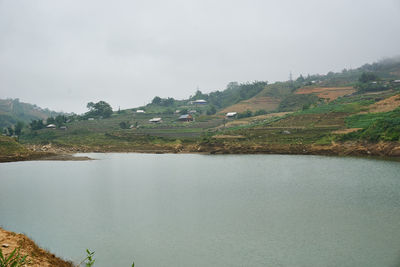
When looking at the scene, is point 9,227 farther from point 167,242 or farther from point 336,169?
point 336,169

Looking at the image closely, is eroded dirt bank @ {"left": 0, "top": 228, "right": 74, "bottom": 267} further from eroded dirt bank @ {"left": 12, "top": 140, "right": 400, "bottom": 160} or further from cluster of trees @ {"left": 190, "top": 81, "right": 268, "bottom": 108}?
A: cluster of trees @ {"left": 190, "top": 81, "right": 268, "bottom": 108}

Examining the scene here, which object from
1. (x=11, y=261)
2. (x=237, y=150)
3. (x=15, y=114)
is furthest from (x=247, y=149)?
(x=15, y=114)

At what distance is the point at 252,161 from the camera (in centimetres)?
4600

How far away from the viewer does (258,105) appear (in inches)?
4296

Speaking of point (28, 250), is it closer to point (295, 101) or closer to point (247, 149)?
point (247, 149)

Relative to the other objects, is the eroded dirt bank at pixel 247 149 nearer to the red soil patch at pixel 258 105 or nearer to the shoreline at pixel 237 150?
the shoreline at pixel 237 150

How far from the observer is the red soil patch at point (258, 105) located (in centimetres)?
10556

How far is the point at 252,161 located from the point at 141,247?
29.9 meters

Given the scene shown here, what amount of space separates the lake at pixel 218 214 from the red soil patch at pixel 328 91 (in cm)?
5096

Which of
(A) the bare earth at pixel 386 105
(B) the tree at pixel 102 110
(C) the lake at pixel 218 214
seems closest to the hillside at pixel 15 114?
(B) the tree at pixel 102 110

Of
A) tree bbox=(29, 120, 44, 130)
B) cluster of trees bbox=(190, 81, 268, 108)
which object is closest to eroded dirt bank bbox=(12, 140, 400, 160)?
tree bbox=(29, 120, 44, 130)

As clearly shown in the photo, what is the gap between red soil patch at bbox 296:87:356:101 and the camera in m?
88.1

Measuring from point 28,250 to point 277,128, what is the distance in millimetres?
54425

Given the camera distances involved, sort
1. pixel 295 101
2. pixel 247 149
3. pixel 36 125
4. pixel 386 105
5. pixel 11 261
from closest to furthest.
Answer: pixel 11 261, pixel 247 149, pixel 386 105, pixel 36 125, pixel 295 101
